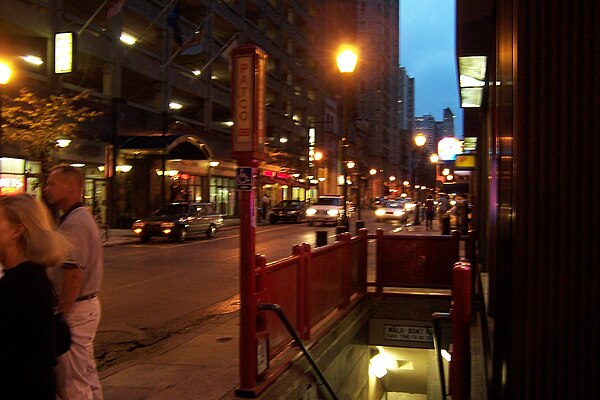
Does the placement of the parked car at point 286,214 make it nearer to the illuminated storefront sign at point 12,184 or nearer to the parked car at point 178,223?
the parked car at point 178,223

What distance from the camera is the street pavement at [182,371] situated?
224 inches

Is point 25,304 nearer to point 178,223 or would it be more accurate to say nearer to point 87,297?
point 87,297

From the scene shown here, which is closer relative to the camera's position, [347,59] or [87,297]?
[87,297]

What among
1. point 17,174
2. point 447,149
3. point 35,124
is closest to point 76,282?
point 35,124

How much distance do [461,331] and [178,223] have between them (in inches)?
782

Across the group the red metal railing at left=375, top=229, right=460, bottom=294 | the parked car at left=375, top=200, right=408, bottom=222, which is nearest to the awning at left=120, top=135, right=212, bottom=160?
the parked car at left=375, top=200, right=408, bottom=222

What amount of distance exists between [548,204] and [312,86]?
6503cm

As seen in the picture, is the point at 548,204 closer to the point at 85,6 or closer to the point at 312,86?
the point at 85,6

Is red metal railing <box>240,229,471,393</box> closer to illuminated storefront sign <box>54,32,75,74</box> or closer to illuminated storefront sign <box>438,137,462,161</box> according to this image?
illuminated storefront sign <box>54,32,75,74</box>

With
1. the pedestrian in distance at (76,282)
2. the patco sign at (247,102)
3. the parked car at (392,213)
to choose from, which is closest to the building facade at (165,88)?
the parked car at (392,213)

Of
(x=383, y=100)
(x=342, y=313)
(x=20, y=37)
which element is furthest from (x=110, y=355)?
(x=383, y=100)

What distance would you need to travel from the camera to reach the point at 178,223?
24.0 meters

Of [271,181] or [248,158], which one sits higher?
[271,181]

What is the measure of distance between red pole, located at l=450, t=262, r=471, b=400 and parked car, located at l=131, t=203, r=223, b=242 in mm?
19474
